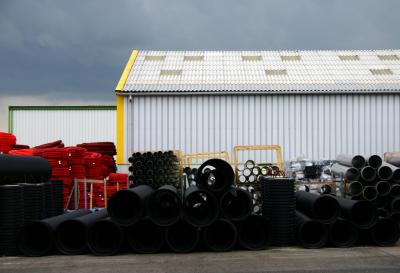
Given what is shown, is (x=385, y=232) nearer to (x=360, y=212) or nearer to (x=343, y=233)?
(x=360, y=212)

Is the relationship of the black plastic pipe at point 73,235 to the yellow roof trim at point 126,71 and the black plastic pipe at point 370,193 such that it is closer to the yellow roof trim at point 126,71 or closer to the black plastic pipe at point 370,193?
the black plastic pipe at point 370,193

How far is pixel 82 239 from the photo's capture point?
1288 centimetres

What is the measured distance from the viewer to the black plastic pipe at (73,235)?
12.6 meters

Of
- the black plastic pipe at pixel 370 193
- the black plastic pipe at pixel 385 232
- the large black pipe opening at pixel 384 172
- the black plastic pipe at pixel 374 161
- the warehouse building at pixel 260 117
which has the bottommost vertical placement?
the black plastic pipe at pixel 385 232

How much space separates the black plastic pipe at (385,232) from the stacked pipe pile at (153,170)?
7.89m

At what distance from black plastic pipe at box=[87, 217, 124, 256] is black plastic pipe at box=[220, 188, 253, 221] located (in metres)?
2.63

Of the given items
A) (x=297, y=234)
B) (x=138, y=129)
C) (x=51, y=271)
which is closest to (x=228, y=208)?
(x=297, y=234)

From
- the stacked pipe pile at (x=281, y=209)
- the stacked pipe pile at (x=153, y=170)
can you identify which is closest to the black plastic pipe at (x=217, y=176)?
the stacked pipe pile at (x=281, y=209)

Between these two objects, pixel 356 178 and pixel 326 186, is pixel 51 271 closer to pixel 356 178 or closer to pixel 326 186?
pixel 356 178

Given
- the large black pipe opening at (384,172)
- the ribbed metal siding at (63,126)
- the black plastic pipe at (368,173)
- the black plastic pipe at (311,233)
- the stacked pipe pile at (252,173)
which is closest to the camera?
the black plastic pipe at (311,233)

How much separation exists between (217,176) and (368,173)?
16.4 ft

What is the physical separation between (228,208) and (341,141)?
1336cm

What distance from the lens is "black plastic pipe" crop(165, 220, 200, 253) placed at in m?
12.6

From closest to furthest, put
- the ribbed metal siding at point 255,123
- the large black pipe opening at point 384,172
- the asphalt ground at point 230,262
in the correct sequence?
the asphalt ground at point 230,262, the large black pipe opening at point 384,172, the ribbed metal siding at point 255,123
